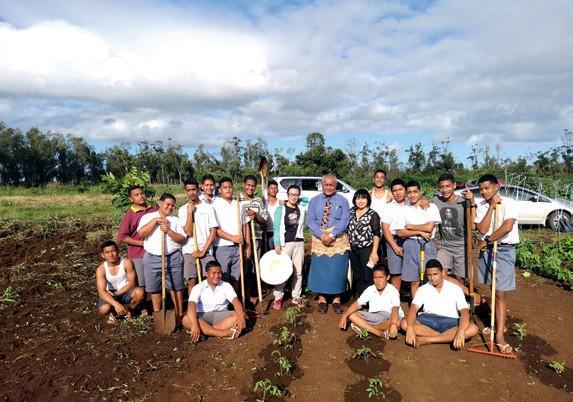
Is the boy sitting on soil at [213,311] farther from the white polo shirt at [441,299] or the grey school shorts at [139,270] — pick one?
the white polo shirt at [441,299]

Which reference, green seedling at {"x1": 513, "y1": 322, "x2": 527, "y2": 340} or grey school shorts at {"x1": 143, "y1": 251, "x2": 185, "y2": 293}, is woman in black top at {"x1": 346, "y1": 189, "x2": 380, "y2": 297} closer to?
green seedling at {"x1": 513, "y1": 322, "x2": 527, "y2": 340}

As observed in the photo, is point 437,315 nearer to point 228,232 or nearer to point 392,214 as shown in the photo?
point 392,214

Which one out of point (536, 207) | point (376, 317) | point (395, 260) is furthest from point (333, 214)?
point (536, 207)

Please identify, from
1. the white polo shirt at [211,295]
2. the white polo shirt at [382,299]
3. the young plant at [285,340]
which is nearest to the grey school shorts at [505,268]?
the white polo shirt at [382,299]

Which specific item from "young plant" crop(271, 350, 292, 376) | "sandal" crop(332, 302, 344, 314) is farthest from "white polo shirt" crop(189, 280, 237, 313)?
"sandal" crop(332, 302, 344, 314)

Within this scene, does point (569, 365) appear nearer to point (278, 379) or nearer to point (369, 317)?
point (369, 317)

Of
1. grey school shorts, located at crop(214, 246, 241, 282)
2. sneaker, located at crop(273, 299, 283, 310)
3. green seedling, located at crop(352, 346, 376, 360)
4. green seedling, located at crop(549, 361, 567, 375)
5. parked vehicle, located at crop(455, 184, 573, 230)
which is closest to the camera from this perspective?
green seedling, located at crop(549, 361, 567, 375)

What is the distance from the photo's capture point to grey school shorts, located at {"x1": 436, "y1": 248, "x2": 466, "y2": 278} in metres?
4.67

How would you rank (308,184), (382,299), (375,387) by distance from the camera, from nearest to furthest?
(375,387)
(382,299)
(308,184)

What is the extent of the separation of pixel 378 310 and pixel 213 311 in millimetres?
1920

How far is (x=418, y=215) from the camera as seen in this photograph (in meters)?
4.57

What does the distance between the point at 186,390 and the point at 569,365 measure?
11.9 ft

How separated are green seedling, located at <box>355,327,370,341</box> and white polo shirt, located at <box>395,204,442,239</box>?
1302mm

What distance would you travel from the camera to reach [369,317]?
442cm
